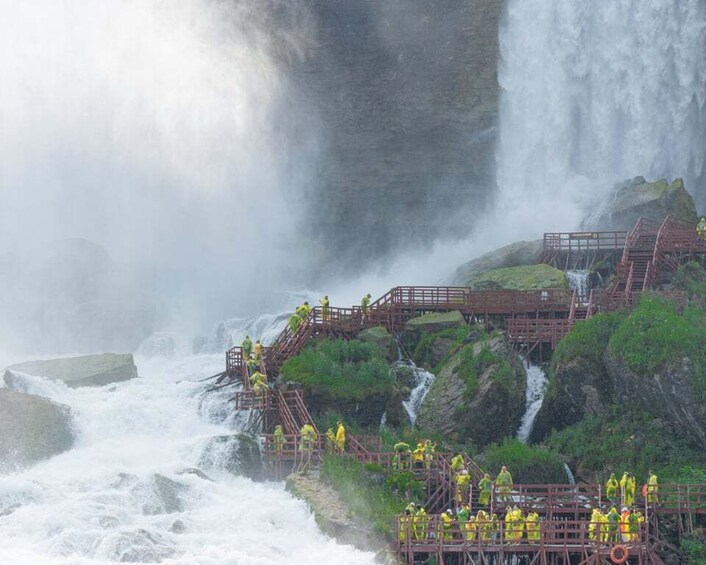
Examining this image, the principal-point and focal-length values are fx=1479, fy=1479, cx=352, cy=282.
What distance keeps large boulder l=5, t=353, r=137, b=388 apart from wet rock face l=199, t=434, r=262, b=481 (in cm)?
995

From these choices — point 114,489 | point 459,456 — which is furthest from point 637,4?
point 114,489

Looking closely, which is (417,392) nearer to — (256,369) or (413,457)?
(256,369)

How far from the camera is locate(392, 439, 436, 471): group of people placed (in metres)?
42.7

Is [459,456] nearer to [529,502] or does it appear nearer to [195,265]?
[529,502]

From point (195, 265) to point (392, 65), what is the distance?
1515 centimetres

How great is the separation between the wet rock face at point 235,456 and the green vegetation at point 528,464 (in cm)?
706

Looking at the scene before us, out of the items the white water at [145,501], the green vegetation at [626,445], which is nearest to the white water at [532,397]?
the green vegetation at [626,445]

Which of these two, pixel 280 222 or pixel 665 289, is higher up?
pixel 280 222

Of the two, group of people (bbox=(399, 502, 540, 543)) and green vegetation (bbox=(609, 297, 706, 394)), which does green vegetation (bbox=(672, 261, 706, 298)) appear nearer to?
green vegetation (bbox=(609, 297, 706, 394))

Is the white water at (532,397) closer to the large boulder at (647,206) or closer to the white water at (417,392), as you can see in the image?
the white water at (417,392)

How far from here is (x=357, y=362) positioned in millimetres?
50812

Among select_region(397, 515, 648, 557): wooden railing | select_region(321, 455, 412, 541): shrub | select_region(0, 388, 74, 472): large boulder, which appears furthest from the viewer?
select_region(0, 388, 74, 472): large boulder

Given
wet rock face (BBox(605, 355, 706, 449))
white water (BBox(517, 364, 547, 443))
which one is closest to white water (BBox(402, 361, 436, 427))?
white water (BBox(517, 364, 547, 443))

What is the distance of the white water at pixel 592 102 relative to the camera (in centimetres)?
7162
